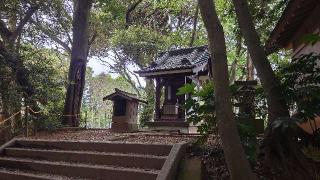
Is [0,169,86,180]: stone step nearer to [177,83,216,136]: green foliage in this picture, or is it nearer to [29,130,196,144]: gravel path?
[29,130,196,144]: gravel path

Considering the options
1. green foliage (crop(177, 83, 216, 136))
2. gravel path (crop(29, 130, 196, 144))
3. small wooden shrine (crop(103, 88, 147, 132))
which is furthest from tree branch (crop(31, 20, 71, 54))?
green foliage (crop(177, 83, 216, 136))

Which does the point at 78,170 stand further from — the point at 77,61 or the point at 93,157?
the point at 77,61

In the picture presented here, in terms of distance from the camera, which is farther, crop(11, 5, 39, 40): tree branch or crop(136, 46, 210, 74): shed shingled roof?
crop(136, 46, 210, 74): shed shingled roof

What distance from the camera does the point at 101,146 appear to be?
8.65 m

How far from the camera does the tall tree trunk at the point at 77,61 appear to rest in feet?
54.6

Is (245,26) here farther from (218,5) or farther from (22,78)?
(218,5)

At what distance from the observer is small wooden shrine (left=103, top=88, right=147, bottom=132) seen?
47.6 ft

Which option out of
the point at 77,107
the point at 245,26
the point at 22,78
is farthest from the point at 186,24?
the point at 245,26

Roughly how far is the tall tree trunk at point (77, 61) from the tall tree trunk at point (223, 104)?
12.7 metres

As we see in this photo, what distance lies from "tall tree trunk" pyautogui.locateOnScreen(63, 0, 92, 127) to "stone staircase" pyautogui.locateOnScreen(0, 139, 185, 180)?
7.00m

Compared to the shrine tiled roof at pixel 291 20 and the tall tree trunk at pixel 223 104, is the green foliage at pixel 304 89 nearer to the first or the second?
the tall tree trunk at pixel 223 104

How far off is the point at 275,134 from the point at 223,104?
1.35 metres

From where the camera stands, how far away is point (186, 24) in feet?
89.4

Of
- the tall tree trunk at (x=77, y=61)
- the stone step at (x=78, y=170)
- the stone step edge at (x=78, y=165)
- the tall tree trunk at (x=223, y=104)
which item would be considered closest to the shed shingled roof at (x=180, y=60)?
the tall tree trunk at (x=77, y=61)
